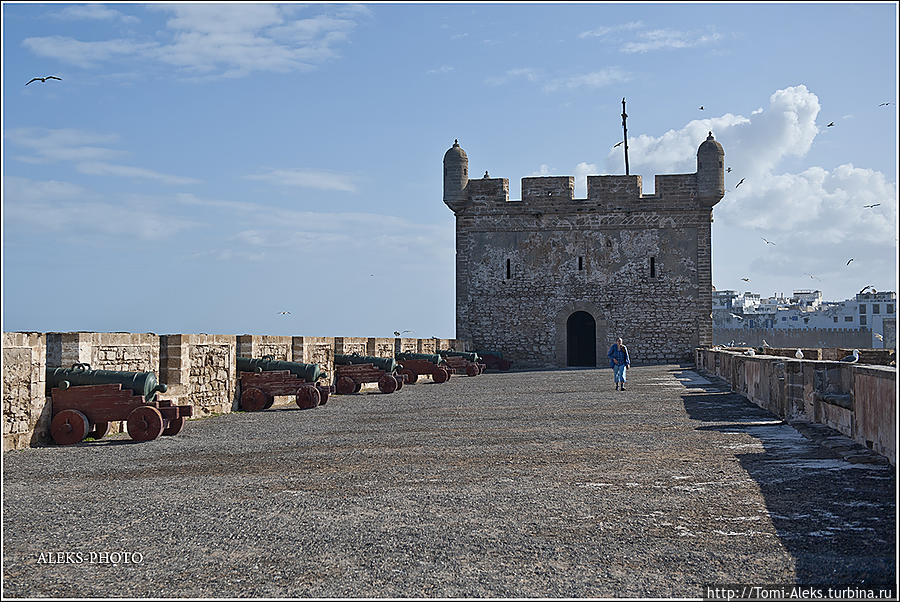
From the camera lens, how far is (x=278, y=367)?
1321 cm

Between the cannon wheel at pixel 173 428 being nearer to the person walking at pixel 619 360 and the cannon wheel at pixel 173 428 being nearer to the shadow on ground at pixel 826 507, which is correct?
the shadow on ground at pixel 826 507

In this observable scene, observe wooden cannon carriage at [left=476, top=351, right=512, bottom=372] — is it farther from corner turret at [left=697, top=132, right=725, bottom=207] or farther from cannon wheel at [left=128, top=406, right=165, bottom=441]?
cannon wheel at [left=128, top=406, right=165, bottom=441]

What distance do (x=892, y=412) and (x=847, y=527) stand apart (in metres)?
1.95

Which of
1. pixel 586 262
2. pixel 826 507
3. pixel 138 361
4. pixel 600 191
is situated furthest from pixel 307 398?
pixel 600 191

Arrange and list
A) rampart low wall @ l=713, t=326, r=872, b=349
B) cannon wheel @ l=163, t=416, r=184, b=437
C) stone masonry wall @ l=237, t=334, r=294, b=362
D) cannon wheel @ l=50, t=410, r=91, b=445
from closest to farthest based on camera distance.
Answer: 1. cannon wheel @ l=50, t=410, r=91, b=445
2. cannon wheel @ l=163, t=416, r=184, b=437
3. stone masonry wall @ l=237, t=334, r=294, b=362
4. rampart low wall @ l=713, t=326, r=872, b=349

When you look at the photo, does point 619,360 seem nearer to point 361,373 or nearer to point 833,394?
point 361,373

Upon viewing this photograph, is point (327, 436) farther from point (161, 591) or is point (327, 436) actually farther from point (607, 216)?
point (607, 216)

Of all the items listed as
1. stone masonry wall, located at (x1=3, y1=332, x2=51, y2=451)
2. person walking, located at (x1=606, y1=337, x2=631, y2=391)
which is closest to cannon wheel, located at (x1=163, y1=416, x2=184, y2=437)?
stone masonry wall, located at (x1=3, y1=332, x2=51, y2=451)

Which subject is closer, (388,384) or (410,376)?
(388,384)

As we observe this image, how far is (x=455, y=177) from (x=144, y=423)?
22850mm

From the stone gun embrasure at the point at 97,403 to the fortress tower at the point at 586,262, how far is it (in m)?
22.1

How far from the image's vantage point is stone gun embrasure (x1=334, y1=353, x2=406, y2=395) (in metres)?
16.7

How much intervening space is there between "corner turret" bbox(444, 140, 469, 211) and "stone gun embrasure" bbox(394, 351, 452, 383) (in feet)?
34.9

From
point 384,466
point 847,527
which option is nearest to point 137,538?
point 384,466
